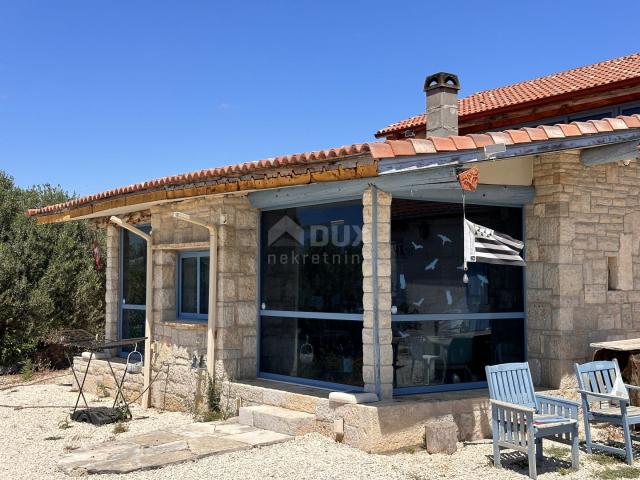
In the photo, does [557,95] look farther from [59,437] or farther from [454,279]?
[59,437]

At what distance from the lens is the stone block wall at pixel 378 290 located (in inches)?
274

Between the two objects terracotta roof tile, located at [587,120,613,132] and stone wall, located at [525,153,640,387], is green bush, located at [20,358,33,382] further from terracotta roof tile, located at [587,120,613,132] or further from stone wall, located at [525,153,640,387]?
terracotta roof tile, located at [587,120,613,132]

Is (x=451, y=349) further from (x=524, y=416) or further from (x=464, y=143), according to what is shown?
(x=464, y=143)

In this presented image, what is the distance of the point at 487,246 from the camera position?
23.0 ft

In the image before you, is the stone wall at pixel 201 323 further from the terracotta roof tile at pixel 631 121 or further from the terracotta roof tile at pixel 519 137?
the terracotta roof tile at pixel 631 121

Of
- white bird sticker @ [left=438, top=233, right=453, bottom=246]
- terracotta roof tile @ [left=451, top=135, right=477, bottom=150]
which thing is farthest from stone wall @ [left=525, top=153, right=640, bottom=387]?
terracotta roof tile @ [left=451, top=135, right=477, bottom=150]

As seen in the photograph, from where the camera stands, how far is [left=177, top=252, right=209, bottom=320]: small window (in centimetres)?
955

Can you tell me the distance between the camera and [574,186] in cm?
Result: 802

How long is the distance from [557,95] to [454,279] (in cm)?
682

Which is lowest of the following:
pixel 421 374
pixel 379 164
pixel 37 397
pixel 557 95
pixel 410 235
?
pixel 37 397

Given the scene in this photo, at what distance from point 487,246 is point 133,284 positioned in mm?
6846

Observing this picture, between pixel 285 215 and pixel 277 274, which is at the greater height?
pixel 285 215

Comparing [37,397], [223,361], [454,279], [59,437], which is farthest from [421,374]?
[37,397]

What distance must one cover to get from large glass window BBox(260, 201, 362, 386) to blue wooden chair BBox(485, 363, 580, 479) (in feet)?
5.35
